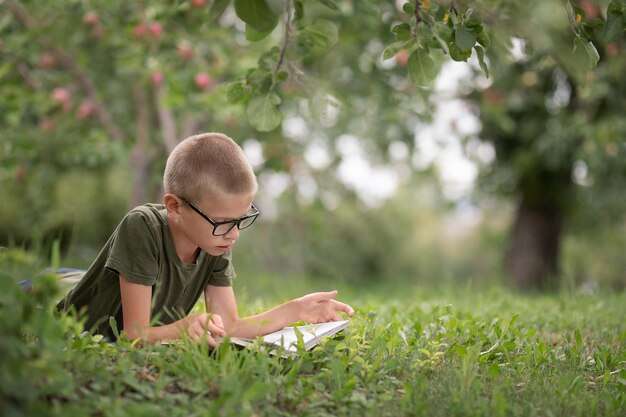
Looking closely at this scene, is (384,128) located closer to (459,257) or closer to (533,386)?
(533,386)

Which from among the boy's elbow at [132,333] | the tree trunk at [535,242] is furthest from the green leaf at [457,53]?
the tree trunk at [535,242]

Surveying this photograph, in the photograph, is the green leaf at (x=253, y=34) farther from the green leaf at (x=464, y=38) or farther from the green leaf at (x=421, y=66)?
the green leaf at (x=464, y=38)

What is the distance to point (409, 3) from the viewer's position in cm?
250

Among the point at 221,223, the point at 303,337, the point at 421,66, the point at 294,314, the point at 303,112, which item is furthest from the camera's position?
the point at 303,112

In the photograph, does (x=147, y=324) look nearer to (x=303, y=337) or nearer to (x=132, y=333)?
(x=132, y=333)

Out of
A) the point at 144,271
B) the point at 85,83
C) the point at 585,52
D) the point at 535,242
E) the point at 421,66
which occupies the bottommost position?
the point at 535,242

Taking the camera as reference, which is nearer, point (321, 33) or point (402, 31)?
point (402, 31)

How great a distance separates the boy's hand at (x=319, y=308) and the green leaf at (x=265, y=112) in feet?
2.45

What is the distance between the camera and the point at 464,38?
7.57ft

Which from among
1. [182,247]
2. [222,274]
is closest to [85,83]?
[222,274]

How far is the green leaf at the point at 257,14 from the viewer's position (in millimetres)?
2424

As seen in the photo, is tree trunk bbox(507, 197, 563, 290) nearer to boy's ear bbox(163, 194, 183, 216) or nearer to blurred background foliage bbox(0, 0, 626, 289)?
blurred background foliage bbox(0, 0, 626, 289)

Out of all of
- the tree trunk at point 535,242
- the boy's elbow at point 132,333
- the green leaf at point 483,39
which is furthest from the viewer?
the tree trunk at point 535,242

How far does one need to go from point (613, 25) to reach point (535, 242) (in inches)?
264
